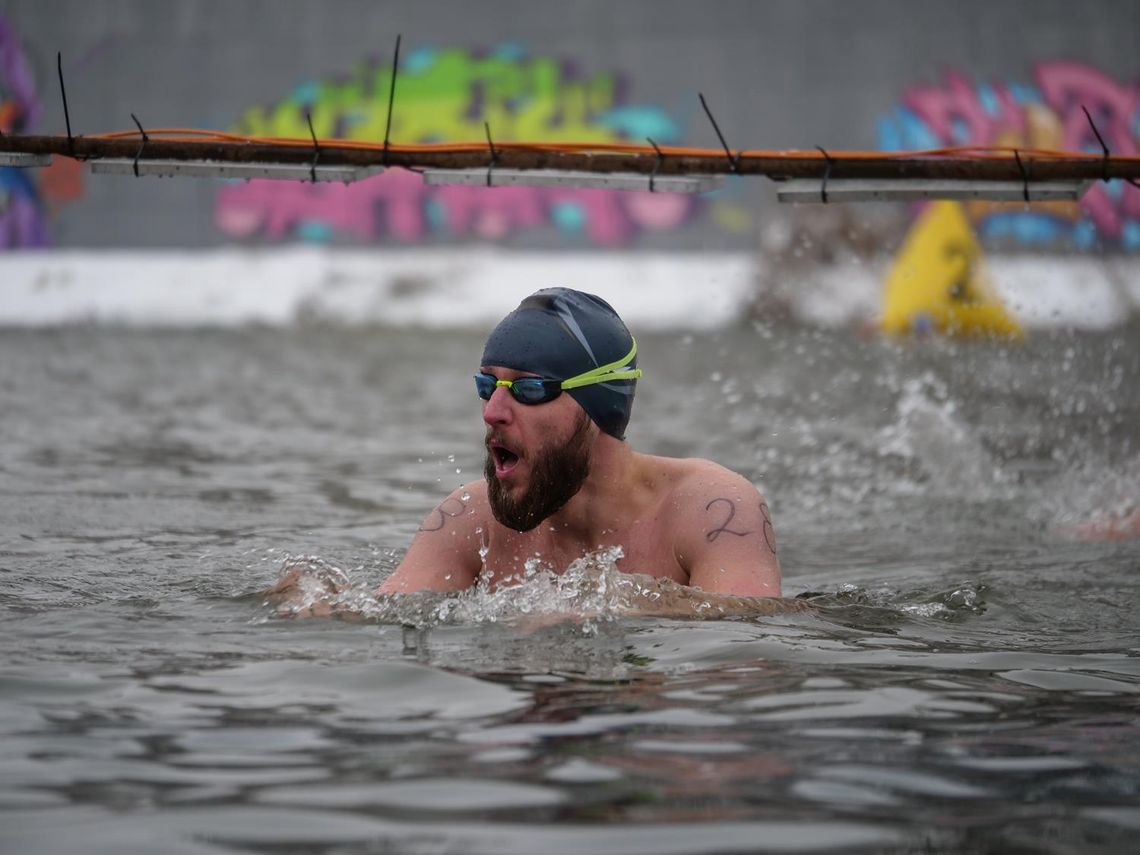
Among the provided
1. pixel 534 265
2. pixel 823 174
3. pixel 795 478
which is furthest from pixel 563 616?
pixel 534 265

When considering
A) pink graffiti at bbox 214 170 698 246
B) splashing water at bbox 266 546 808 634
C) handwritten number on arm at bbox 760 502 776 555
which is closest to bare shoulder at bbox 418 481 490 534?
splashing water at bbox 266 546 808 634

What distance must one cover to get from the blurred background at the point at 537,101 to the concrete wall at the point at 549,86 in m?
0.03

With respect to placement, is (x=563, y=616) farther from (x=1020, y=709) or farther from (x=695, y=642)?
(x=1020, y=709)

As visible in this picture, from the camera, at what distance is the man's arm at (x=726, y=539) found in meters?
5.43

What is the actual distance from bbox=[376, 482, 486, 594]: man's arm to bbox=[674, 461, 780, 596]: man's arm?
74cm

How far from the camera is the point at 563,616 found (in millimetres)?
5293

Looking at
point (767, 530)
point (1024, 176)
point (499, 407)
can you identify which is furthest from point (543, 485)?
point (1024, 176)

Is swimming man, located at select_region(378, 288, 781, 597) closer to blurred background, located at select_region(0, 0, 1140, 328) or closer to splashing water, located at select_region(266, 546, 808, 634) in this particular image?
splashing water, located at select_region(266, 546, 808, 634)

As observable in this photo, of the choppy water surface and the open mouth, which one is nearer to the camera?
the choppy water surface

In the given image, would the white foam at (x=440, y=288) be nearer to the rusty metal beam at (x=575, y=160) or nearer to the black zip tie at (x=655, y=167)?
the rusty metal beam at (x=575, y=160)

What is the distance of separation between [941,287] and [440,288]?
7.00 m

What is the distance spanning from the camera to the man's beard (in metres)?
5.33

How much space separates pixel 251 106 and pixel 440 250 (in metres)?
4.00

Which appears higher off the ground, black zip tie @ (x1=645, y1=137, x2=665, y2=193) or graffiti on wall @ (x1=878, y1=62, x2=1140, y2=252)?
graffiti on wall @ (x1=878, y1=62, x2=1140, y2=252)
